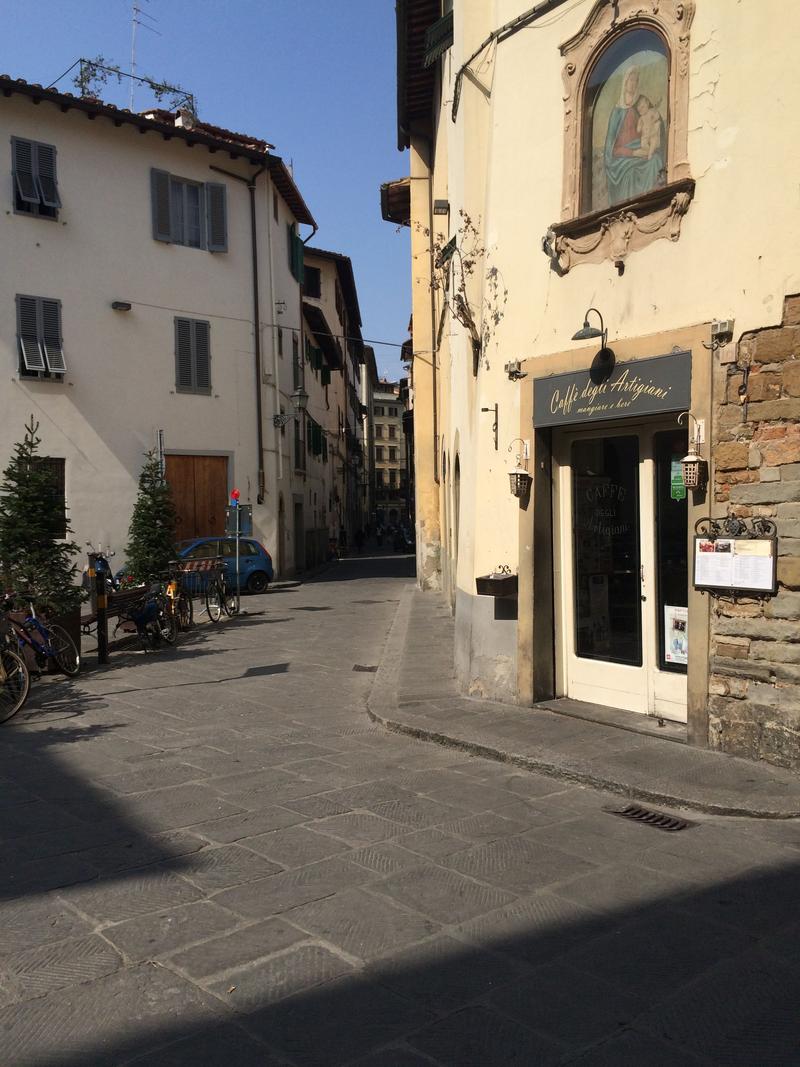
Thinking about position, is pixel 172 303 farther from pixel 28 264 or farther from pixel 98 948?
pixel 98 948

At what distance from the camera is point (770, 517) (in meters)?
6.20

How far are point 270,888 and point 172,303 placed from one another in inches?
798

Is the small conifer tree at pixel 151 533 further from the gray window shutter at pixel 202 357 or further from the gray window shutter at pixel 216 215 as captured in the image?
the gray window shutter at pixel 216 215

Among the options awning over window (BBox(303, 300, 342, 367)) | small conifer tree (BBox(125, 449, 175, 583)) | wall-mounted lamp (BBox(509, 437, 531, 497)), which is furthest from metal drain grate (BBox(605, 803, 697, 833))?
awning over window (BBox(303, 300, 342, 367))

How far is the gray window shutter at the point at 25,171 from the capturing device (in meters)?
20.2

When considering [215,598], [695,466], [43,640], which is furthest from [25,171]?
[695,466]

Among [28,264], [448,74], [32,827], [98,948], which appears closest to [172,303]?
[28,264]

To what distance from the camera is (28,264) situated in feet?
67.2

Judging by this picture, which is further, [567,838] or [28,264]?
[28,264]

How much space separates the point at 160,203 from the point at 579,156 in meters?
17.0

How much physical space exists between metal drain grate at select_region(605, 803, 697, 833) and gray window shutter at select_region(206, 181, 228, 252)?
20.7 metres

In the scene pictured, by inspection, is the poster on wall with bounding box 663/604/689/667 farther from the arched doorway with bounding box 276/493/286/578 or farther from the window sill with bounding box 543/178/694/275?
the arched doorway with bounding box 276/493/286/578

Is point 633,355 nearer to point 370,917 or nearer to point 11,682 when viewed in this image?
point 370,917

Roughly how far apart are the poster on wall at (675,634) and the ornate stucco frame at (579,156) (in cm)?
270
